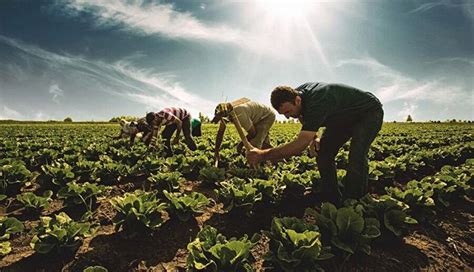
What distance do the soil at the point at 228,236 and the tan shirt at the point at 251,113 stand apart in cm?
234

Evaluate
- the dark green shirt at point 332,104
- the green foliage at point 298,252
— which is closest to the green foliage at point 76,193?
the green foliage at point 298,252

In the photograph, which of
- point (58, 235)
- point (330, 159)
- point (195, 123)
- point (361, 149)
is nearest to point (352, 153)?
point (361, 149)

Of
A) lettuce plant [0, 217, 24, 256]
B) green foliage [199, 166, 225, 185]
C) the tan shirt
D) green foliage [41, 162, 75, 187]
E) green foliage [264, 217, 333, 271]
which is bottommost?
lettuce plant [0, 217, 24, 256]

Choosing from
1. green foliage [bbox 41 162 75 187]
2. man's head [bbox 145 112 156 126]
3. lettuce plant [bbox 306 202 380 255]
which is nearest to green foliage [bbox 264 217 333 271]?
lettuce plant [bbox 306 202 380 255]

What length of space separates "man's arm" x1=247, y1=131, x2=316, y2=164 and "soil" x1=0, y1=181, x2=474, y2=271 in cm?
102

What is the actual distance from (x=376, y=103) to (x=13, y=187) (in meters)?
6.05

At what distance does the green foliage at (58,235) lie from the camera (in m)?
3.09

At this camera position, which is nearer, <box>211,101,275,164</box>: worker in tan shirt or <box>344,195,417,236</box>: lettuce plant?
<box>344,195,417,236</box>: lettuce plant

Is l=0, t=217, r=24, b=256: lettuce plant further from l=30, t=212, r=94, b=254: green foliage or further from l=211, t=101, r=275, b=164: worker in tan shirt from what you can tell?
l=211, t=101, r=275, b=164: worker in tan shirt

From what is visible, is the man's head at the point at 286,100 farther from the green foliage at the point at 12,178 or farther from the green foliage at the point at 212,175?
the green foliage at the point at 12,178

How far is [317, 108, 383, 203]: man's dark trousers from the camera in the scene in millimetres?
4105

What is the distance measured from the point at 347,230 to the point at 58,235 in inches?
118

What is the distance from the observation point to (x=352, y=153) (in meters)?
4.14

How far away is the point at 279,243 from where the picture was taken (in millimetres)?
2994
